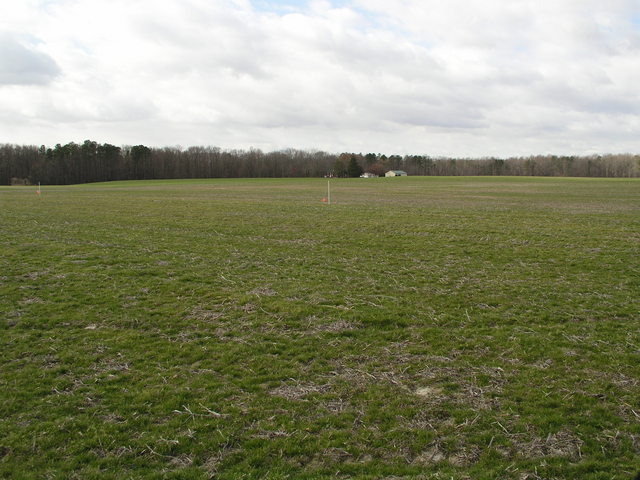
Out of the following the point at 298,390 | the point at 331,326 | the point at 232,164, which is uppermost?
the point at 232,164

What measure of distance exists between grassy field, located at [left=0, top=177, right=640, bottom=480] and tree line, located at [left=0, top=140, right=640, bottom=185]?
120807 mm

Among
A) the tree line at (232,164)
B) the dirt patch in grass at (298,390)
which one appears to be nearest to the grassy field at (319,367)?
the dirt patch in grass at (298,390)

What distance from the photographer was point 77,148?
403ft

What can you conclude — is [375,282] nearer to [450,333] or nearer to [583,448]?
A: [450,333]

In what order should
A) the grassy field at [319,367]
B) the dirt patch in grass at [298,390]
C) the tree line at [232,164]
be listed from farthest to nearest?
the tree line at [232,164] → the dirt patch in grass at [298,390] → the grassy field at [319,367]

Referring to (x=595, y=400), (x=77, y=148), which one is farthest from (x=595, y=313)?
(x=77, y=148)

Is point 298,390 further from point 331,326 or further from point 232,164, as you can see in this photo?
point 232,164

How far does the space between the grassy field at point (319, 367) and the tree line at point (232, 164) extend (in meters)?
121

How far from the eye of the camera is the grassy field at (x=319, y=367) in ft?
13.9

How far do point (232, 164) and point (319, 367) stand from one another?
478ft

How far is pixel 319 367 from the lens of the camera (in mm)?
6105

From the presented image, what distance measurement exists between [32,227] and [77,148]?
118059mm

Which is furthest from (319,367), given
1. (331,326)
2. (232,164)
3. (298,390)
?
(232,164)

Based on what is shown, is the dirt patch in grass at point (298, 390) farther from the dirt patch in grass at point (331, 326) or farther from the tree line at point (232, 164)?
the tree line at point (232, 164)
